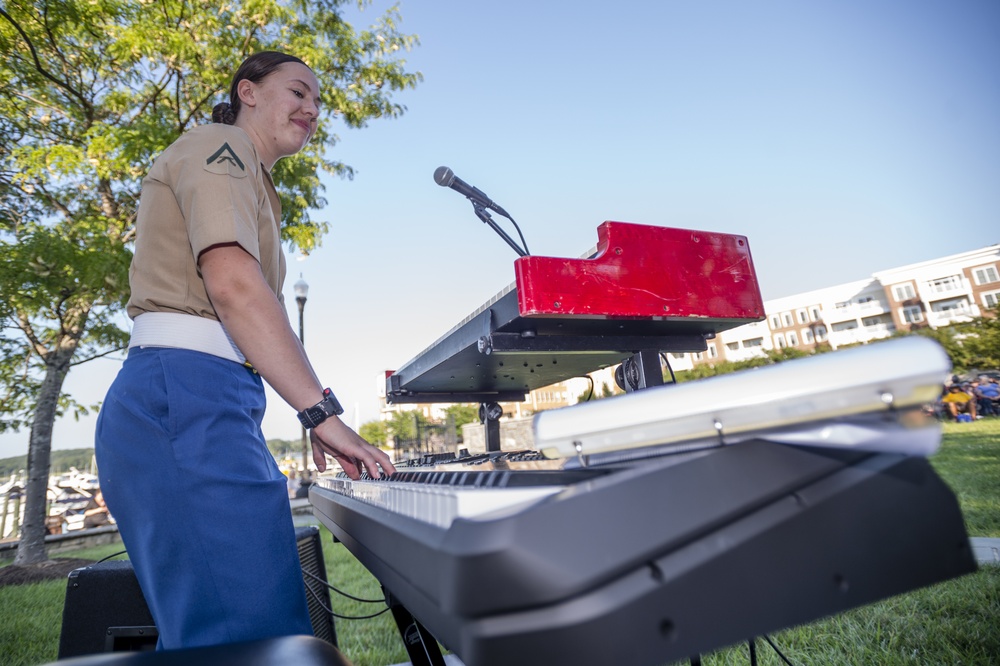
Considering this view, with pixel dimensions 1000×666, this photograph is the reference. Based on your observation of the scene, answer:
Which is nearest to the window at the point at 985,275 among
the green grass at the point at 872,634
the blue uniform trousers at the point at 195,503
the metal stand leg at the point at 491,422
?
the green grass at the point at 872,634

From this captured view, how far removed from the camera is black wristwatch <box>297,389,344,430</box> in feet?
3.68

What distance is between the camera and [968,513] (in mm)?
3725

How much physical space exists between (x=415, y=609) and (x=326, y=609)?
6.25ft

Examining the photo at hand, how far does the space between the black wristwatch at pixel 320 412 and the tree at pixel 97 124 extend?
5162mm

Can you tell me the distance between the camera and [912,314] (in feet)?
157

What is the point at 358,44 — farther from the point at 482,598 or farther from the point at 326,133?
the point at 482,598

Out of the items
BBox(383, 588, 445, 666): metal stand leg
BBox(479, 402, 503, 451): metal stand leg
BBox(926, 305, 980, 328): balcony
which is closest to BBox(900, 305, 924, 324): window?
BBox(926, 305, 980, 328): balcony

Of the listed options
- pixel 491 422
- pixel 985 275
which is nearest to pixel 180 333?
pixel 491 422

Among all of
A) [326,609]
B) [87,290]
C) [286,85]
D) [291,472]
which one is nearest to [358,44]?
[87,290]

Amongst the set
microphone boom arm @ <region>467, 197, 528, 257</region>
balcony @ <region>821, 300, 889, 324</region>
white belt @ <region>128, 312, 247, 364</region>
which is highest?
balcony @ <region>821, 300, 889, 324</region>

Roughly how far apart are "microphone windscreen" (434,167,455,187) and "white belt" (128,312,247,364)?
1.22 meters

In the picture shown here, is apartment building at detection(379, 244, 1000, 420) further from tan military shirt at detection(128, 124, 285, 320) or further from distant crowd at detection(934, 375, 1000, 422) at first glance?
tan military shirt at detection(128, 124, 285, 320)

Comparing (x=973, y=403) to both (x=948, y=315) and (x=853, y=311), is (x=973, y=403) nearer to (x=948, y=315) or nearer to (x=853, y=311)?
(x=948, y=315)

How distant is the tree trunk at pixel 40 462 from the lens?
6207mm
